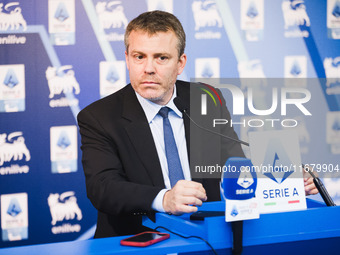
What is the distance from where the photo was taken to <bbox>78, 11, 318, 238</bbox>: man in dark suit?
1.80 metres

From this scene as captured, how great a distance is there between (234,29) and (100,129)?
2088 mm

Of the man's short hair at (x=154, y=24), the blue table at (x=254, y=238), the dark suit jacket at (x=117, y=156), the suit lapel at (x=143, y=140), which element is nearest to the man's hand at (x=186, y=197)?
the blue table at (x=254, y=238)

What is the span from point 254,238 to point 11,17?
269 cm

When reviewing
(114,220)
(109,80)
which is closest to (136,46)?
(114,220)

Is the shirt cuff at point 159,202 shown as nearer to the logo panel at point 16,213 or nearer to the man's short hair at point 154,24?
the man's short hair at point 154,24

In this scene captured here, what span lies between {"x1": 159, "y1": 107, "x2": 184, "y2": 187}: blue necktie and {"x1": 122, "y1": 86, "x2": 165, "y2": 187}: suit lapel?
0.06 metres

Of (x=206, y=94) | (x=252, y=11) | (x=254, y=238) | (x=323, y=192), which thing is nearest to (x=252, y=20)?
(x=252, y=11)

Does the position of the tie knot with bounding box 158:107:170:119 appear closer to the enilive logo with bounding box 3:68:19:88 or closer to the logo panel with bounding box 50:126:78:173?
the logo panel with bounding box 50:126:78:173

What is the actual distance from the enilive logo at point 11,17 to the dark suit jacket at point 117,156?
5.21 feet

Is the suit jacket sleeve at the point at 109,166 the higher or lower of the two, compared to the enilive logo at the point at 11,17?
lower

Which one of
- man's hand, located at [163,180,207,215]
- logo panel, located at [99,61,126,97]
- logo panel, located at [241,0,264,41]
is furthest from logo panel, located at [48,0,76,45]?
man's hand, located at [163,180,207,215]

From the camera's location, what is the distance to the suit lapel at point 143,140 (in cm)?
183

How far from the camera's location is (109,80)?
11.2 feet

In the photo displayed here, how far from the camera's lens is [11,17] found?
10.7 feet
